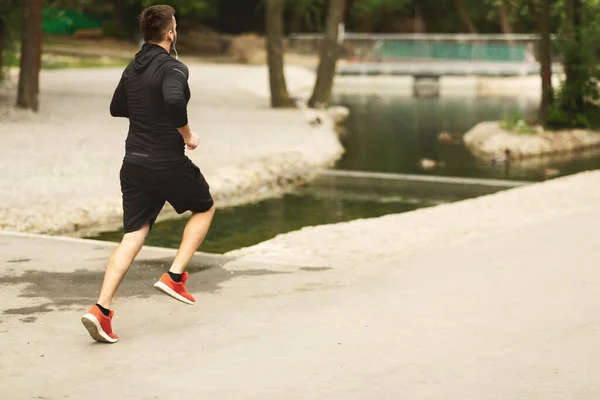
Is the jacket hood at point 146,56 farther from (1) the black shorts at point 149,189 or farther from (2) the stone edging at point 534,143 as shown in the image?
(2) the stone edging at point 534,143

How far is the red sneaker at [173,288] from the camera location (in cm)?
733

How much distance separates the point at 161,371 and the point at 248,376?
18.7 inches

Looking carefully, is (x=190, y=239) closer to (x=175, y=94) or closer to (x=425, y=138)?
(x=175, y=94)

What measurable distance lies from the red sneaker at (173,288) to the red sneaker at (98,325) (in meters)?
0.72

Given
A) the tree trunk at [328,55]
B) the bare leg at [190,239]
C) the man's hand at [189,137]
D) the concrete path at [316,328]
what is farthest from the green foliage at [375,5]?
the man's hand at [189,137]

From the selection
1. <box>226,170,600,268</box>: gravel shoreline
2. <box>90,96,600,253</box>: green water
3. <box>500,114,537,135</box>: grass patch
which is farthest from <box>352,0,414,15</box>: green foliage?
<box>226,170,600,268</box>: gravel shoreline

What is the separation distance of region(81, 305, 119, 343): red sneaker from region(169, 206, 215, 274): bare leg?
2.70 feet

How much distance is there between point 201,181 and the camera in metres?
7.32

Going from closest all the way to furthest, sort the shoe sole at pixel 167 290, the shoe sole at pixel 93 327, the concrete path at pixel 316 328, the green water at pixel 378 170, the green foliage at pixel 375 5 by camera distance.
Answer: the concrete path at pixel 316 328, the shoe sole at pixel 93 327, the shoe sole at pixel 167 290, the green water at pixel 378 170, the green foliage at pixel 375 5

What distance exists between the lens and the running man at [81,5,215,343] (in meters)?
6.77

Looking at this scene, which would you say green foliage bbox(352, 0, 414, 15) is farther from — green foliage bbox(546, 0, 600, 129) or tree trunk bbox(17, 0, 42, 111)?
tree trunk bbox(17, 0, 42, 111)

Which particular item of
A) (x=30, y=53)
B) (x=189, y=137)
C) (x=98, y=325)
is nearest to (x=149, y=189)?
(x=189, y=137)

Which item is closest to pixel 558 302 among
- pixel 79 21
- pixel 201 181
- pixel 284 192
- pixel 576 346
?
pixel 576 346

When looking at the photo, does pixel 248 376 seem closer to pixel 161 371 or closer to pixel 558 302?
pixel 161 371
